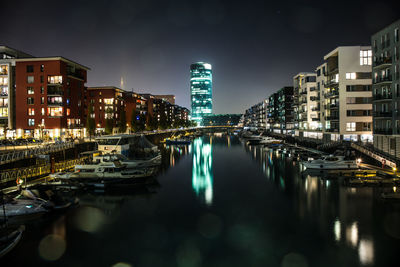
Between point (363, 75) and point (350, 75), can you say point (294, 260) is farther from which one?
point (363, 75)

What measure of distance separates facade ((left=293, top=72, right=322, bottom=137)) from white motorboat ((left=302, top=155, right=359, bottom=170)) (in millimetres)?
37385

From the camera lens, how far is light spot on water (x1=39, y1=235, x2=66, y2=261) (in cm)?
1773

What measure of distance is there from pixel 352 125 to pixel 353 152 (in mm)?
13581

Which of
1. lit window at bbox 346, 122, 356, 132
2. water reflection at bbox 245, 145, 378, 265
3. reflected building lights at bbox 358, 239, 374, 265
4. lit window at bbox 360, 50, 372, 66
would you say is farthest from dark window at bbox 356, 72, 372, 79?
reflected building lights at bbox 358, 239, 374, 265

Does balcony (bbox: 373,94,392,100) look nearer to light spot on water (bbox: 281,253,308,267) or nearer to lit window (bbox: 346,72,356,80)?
lit window (bbox: 346,72,356,80)

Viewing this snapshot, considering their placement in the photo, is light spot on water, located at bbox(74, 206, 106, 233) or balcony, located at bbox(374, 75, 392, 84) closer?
light spot on water, located at bbox(74, 206, 106, 233)

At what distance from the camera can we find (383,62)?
131 feet

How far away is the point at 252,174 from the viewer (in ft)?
152

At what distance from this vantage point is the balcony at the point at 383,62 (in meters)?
39.4

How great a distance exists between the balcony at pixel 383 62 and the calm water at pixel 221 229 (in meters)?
20.5

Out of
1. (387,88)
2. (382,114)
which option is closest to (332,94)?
(387,88)

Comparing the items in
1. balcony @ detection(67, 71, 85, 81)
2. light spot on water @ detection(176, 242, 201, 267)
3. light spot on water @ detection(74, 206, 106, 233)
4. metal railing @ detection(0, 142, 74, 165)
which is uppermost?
balcony @ detection(67, 71, 85, 81)

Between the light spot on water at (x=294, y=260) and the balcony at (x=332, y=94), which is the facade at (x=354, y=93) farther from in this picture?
the light spot on water at (x=294, y=260)

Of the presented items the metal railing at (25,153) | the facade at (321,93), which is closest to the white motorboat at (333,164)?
the facade at (321,93)
